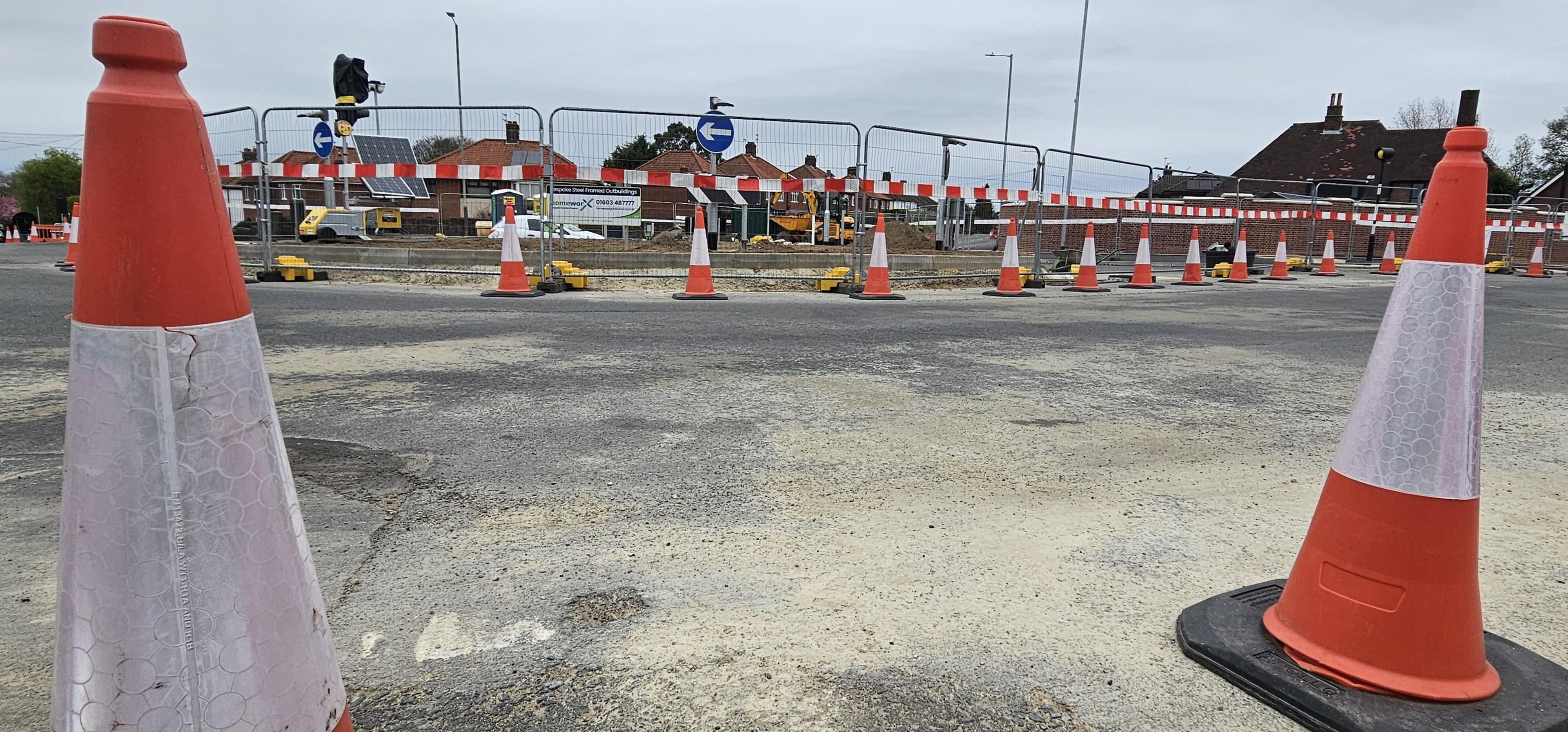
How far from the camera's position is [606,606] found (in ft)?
7.76

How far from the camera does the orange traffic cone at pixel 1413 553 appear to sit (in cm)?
196

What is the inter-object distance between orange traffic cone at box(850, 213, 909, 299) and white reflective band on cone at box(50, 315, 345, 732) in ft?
34.2

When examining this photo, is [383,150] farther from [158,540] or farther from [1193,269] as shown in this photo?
[158,540]

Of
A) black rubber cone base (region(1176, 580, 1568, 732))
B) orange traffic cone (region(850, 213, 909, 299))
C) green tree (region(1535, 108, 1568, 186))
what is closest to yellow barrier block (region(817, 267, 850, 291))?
orange traffic cone (region(850, 213, 909, 299))

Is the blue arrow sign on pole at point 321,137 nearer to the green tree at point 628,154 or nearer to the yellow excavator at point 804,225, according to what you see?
the green tree at point 628,154

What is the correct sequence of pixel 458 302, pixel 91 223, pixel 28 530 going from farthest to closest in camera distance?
pixel 458 302
pixel 28 530
pixel 91 223

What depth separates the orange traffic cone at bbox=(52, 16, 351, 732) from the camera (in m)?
1.28

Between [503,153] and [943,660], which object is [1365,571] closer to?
[943,660]

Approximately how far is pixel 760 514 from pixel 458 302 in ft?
25.5

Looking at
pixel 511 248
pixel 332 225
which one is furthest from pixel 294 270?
pixel 332 225

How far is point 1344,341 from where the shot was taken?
7.83 metres

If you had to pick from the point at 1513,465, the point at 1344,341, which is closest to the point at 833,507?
the point at 1513,465

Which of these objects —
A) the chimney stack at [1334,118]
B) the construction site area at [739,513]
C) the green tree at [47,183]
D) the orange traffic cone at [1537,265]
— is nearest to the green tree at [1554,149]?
the chimney stack at [1334,118]

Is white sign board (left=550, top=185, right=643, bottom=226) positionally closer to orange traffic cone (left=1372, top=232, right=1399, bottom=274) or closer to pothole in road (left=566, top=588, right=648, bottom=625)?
pothole in road (left=566, top=588, right=648, bottom=625)
